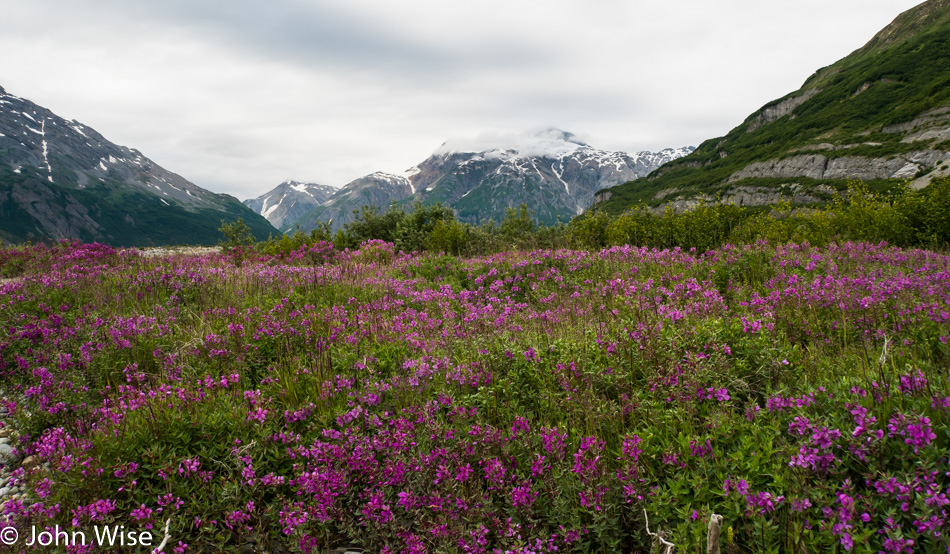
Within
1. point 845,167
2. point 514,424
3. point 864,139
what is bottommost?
point 514,424

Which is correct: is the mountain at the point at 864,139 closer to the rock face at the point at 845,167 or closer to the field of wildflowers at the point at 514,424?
the rock face at the point at 845,167

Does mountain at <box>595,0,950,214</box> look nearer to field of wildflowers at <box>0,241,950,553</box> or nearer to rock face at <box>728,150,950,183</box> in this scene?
rock face at <box>728,150,950,183</box>

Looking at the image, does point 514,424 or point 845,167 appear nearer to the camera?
point 514,424

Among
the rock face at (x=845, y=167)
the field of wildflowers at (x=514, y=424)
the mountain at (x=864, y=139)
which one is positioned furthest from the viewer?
the mountain at (x=864, y=139)

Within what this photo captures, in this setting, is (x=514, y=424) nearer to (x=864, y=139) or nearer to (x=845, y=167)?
(x=845, y=167)

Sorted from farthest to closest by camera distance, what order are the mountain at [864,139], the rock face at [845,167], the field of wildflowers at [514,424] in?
the mountain at [864,139], the rock face at [845,167], the field of wildflowers at [514,424]

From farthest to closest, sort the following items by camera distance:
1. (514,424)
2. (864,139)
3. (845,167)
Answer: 1. (864,139)
2. (845,167)
3. (514,424)

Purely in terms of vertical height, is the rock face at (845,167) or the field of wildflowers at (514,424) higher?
the rock face at (845,167)

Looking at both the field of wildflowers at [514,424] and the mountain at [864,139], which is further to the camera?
the mountain at [864,139]

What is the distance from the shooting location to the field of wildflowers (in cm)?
230

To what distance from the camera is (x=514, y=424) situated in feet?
10.5

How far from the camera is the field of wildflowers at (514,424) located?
7.54 feet

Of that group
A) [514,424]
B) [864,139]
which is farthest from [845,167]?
Result: [514,424]

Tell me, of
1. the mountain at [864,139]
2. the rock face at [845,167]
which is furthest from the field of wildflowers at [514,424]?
the rock face at [845,167]
